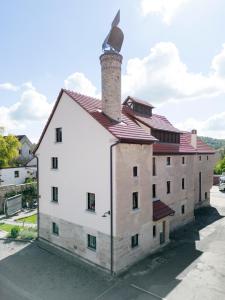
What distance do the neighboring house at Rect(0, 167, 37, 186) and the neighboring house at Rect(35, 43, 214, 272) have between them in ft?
64.4

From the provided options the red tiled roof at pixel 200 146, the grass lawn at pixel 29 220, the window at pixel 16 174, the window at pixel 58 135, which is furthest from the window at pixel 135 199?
the window at pixel 16 174

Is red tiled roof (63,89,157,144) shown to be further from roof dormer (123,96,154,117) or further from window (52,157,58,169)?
roof dormer (123,96,154,117)

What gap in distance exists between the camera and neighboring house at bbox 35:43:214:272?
59.8ft

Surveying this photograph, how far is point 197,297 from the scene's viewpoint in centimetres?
1532

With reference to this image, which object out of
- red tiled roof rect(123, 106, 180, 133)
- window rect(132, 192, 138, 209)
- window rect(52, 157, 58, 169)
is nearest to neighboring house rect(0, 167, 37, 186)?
window rect(52, 157, 58, 169)

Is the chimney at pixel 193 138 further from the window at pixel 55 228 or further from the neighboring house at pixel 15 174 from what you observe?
the neighboring house at pixel 15 174

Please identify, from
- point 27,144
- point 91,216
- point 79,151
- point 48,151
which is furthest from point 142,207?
point 27,144

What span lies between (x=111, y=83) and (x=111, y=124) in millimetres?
3565

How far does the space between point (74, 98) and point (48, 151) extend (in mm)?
6331

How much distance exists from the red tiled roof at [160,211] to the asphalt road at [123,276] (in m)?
3.10

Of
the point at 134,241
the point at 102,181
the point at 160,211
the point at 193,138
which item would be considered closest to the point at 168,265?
the point at 134,241

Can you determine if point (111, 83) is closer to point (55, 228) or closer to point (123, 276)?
point (55, 228)

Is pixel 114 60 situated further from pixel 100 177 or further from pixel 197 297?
pixel 197 297

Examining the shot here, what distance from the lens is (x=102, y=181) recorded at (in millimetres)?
18594
